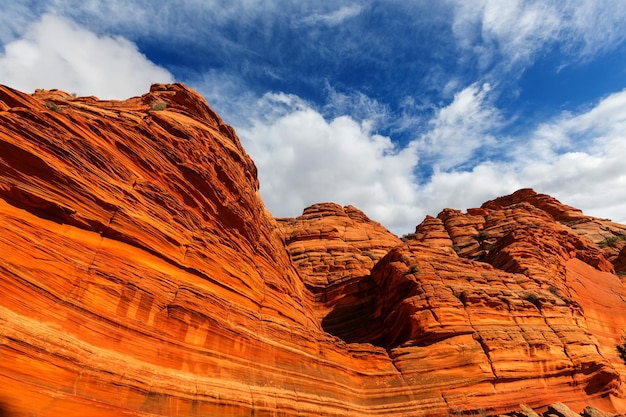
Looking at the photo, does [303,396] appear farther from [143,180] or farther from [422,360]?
[143,180]

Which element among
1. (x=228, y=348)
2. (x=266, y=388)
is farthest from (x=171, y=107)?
(x=266, y=388)

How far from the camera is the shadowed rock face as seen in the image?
9.80 meters

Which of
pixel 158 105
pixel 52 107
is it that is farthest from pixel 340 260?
pixel 52 107

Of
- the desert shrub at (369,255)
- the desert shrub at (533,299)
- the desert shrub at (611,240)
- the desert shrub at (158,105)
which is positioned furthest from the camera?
the desert shrub at (611,240)

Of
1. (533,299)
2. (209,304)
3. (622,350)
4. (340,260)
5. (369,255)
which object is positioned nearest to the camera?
(209,304)

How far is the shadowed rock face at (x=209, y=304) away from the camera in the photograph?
32.2 feet

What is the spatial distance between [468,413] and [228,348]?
42.7 feet

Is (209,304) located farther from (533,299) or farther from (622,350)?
(622,350)

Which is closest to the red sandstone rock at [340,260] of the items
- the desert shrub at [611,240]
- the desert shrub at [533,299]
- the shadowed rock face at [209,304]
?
the shadowed rock face at [209,304]

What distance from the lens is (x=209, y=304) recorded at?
14.0m

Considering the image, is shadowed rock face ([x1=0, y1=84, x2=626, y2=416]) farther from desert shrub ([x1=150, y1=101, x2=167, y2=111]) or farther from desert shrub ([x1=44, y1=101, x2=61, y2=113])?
desert shrub ([x1=44, y1=101, x2=61, y2=113])

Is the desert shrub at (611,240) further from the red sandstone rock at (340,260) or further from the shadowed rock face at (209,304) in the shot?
the red sandstone rock at (340,260)

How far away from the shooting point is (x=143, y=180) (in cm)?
1478

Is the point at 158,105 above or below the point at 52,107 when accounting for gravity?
above
